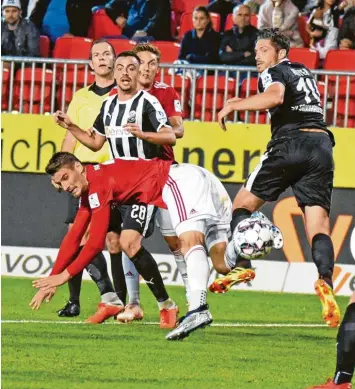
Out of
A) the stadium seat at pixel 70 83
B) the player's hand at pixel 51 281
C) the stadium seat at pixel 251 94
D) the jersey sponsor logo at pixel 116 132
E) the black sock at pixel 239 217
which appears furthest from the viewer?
the stadium seat at pixel 70 83

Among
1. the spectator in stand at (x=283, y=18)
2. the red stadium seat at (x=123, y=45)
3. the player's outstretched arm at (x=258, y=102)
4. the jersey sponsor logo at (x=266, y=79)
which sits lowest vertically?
the player's outstretched arm at (x=258, y=102)

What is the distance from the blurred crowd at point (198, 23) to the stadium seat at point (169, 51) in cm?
17

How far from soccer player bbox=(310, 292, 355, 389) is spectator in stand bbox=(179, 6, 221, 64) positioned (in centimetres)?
961

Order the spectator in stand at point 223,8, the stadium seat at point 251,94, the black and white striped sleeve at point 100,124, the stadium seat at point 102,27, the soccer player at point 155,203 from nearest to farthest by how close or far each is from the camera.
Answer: the soccer player at point 155,203 < the black and white striped sleeve at point 100,124 < the stadium seat at point 251,94 < the spectator in stand at point 223,8 < the stadium seat at point 102,27

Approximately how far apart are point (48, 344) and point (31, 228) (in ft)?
21.9

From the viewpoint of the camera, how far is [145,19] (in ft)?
56.0

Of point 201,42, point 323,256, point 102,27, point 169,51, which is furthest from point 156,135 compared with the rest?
point 102,27

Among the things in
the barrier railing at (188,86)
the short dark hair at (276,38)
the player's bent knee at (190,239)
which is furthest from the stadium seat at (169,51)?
the player's bent knee at (190,239)

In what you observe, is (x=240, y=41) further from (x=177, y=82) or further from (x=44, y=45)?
(x=44, y=45)

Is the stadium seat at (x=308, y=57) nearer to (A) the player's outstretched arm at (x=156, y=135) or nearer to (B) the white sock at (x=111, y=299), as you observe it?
(B) the white sock at (x=111, y=299)

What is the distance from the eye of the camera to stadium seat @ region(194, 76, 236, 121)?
49.6 feet

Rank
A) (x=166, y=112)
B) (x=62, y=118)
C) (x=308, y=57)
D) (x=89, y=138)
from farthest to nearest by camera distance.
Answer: (x=308, y=57) → (x=166, y=112) → (x=89, y=138) → (x=62, y=118)

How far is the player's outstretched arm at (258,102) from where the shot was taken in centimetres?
920

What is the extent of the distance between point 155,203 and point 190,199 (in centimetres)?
33
